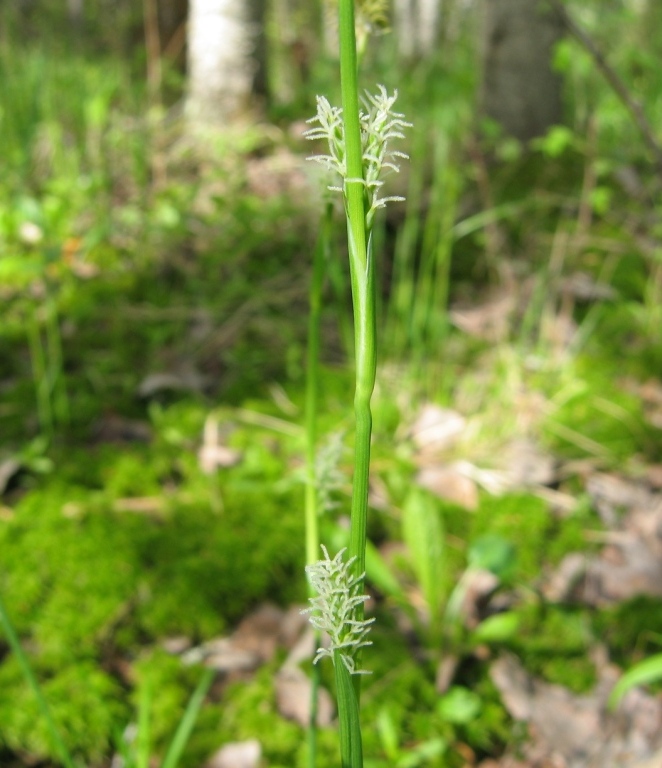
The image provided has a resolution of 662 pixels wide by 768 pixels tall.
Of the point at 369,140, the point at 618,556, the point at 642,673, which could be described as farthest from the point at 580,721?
the point at 369,140

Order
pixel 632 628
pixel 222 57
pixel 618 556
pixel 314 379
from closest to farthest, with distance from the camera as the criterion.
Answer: pixel 314 379
pixel 632 628
pixel 618 556
pixel 222 57

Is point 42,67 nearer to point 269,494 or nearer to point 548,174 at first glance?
point 548,174

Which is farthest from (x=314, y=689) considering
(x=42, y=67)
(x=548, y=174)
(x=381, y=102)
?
(x=42, y=67)

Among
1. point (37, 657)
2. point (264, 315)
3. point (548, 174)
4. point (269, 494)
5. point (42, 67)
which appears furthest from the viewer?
point (42, 67)

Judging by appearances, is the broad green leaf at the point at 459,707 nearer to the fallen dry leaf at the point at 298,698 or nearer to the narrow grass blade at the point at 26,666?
the fallen dry leaf at the point at 298,698

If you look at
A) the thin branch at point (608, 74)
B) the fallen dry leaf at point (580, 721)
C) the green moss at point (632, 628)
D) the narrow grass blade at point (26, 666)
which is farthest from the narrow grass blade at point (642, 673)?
the thin branch at point (608, 74)

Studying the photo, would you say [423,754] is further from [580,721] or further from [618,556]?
[618,556]
